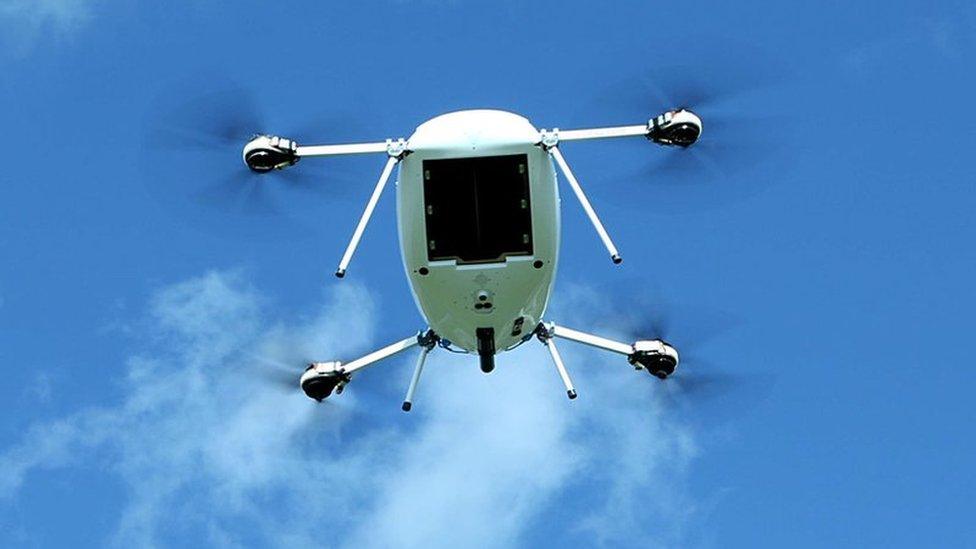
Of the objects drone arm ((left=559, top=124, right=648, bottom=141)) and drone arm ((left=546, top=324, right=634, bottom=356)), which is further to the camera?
drone arm ((left=546, top=324, right=634, bottom=356))

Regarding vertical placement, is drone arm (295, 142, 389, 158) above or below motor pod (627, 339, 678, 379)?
above

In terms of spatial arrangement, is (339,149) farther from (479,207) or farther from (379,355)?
(379,355)

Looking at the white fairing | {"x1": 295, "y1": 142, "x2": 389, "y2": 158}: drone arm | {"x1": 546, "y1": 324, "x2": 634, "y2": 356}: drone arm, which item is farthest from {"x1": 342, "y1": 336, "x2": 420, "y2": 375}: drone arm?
{"x1": 295, "y1": 142, "x2": 389, "y2": 158}: drone arm

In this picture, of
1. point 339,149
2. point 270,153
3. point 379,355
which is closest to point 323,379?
point 379,355

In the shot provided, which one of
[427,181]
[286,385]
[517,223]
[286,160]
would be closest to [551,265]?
[517,223]

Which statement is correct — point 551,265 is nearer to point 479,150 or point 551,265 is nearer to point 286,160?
point 479,150

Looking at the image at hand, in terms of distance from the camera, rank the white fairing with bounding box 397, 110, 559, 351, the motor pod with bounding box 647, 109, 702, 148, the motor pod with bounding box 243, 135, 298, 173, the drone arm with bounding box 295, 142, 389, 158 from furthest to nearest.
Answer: the motor pod with bounding box 243, 135, 298, 173 < the motor pod with bounding box 647, 109, 702, 148 < the drone arm with bounding box 295, 142, 389, 158 < the white fairing with bounding box 397, 110, 559, 351

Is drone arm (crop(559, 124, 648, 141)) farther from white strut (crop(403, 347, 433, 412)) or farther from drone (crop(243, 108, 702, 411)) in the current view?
white strut (crop(403, 347, 433, 412))
